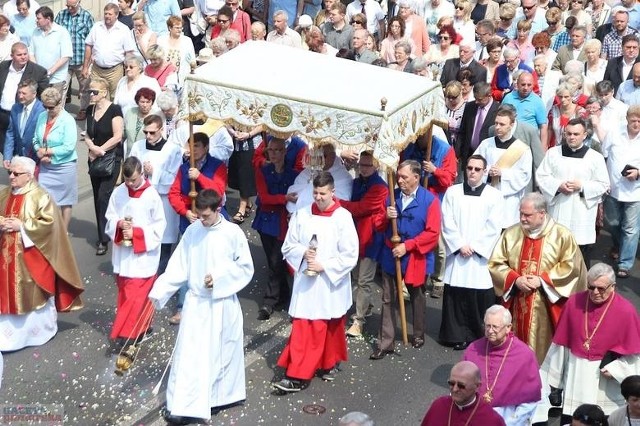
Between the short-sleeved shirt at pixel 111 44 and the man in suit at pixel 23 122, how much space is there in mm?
3003

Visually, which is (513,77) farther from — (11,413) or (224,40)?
Answer: (11,413)

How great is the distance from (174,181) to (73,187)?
6.16 ft

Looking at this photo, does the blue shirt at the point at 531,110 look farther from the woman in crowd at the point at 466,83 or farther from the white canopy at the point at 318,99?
the white canopy at the point at 318,99

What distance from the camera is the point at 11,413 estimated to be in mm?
10695

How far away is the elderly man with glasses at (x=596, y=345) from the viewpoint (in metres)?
10.0

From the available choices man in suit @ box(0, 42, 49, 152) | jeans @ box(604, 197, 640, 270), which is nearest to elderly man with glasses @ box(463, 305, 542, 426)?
jeans @ box(604, 197, 640, 270)

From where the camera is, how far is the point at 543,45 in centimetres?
1596

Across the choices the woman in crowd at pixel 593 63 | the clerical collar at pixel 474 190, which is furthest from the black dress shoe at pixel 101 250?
the woman in crowd at pixel 593 63

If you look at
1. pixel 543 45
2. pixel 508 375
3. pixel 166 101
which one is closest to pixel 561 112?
pixel 543 45

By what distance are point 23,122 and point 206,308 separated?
4.43m

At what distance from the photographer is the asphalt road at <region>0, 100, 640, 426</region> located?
35.7ft

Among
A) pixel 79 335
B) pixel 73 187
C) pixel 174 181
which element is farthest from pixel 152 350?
pixel 73 187

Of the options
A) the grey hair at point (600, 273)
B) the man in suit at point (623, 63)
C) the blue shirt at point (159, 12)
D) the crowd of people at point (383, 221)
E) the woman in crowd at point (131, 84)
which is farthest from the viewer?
the blue shirt at point (159, 12)

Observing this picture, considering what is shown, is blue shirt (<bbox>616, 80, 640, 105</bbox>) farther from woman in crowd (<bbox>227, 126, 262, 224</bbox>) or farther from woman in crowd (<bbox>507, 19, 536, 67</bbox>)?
woman in crowd (<bbox>227, 126, 262, 224</bbox>)
